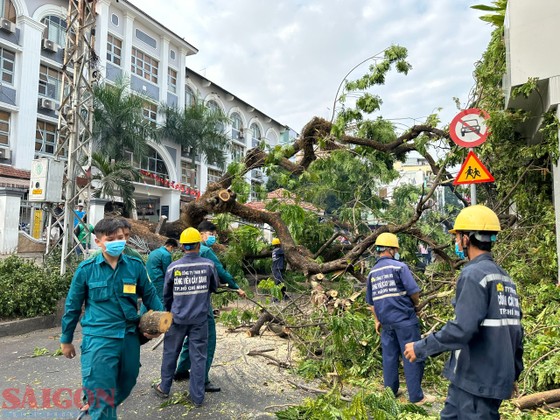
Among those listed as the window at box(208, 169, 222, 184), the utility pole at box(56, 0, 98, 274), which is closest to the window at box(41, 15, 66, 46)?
the window at box(208, 169, 222, 184)

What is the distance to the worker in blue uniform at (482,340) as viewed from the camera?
203cm

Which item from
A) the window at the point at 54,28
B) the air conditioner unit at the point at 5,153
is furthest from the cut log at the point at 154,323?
the window at the point at 54,28

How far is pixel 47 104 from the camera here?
1906 cm

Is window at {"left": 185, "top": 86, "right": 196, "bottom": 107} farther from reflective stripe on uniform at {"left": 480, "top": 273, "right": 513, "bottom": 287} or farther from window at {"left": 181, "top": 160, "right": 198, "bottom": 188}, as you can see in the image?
reflective stripe on uniform at {"left": 480, "top": 273, "right": 513, "bottom": 287}

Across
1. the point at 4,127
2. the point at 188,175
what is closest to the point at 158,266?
the point at 4,127

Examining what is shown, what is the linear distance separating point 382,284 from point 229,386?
6.46 ft

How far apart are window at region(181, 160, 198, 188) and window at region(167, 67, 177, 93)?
506 cm

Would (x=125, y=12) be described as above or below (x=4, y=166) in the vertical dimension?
above

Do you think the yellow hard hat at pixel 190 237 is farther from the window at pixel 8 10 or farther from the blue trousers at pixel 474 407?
the window at pixel 8 10

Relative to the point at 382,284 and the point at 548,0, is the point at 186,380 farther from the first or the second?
the point at 548,0

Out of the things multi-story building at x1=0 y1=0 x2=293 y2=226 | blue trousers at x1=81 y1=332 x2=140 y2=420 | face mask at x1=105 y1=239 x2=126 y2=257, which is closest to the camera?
blue trousers at x1=81 y1=332 x2=140 y2=420

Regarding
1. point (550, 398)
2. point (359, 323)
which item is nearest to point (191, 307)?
point (359, 323)

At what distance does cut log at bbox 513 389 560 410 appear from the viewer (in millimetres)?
3219

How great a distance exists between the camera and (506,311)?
2080mm
